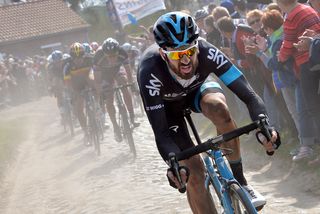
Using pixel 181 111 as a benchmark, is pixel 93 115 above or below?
below

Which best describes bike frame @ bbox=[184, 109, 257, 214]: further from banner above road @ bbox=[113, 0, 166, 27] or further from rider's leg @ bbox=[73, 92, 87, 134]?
banner above road @ bbox=[113, 0, 166, 27]

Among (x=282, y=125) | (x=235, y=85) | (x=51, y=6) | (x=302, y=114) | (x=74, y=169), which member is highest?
(x=235, y=85)

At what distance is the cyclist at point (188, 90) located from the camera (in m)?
4.97

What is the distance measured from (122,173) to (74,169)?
6.35 feet

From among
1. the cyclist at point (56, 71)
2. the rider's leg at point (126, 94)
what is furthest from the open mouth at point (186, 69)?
the cyclist at point (56, 71)

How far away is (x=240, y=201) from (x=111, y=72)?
349 inches

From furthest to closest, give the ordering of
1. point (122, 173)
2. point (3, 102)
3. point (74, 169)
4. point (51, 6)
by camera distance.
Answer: point (51, 6)
point (3, 102)
point (74, 169)
point (122, 173)

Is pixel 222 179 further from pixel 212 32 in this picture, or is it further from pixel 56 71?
pixel 56 71

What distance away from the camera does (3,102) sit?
3241cm

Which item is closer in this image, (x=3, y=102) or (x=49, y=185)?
(x=49, y=185)

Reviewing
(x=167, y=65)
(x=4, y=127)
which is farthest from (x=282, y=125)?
(x=4, y=127)

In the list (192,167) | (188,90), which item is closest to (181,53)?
(188,90)

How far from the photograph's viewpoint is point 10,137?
1909 cm

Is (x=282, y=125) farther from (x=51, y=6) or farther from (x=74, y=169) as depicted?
(x=51, y=6)
